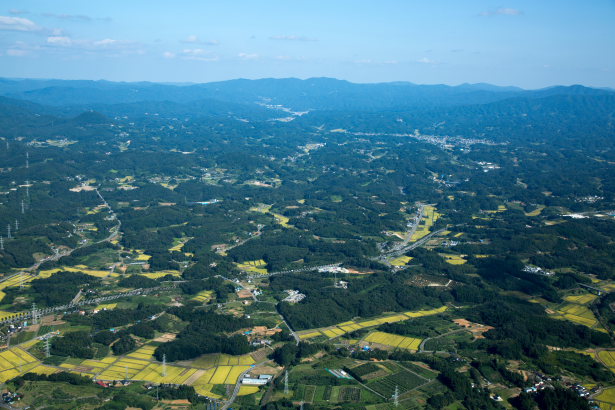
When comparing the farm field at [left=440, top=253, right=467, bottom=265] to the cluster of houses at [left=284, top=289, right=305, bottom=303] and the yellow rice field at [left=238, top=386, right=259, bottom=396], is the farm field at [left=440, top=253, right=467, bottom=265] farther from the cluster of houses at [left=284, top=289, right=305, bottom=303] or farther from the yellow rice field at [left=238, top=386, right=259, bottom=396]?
the yellow rice field at [left=238, top=386, right=259, bottom=396]

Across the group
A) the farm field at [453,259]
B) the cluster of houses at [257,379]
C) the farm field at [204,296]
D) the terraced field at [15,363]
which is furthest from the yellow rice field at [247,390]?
the farm field at [453,259]

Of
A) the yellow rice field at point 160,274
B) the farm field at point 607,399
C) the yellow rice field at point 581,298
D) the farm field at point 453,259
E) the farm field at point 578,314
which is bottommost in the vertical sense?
the yellow rice field at point 160,274

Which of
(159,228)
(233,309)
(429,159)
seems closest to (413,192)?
Answer: (429,159)

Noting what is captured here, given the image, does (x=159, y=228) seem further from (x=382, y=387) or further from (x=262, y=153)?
(x=262, y=153)

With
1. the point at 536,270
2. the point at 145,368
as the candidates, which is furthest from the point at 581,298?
the point at 145,368

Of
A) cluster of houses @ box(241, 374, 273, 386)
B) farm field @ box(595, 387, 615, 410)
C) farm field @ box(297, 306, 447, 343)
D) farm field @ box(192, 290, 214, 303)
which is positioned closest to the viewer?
farm field @ box(595, 387, 615, 410)

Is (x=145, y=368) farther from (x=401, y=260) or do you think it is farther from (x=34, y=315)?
(x=401, y=260)

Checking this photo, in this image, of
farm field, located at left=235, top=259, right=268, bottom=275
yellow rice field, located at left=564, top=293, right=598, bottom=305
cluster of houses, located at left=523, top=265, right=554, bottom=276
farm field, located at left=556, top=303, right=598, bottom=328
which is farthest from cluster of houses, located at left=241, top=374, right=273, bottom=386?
cluster of houses, located at left=523, top=265, right=554, bottom=276

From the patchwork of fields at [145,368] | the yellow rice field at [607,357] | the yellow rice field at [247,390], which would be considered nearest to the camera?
the yellow rice field at [247,390]

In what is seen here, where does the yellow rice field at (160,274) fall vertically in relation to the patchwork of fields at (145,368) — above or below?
above

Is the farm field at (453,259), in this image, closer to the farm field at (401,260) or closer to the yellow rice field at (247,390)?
the farm field at (401,260)

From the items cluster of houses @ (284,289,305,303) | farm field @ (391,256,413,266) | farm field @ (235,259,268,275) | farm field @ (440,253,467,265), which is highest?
farm field @ (440,253,467,265)
